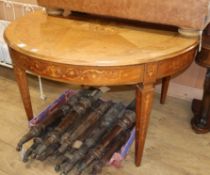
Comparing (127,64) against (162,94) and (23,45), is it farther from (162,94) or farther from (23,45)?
(162,94)

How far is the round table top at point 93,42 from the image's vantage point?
0.94 metres

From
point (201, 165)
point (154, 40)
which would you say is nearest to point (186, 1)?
point (154, 40)

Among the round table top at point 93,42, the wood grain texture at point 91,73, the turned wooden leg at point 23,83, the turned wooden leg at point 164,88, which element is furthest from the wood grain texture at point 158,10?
the turned wooden leg at point 164,88

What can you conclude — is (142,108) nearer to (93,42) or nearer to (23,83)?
(93,42)

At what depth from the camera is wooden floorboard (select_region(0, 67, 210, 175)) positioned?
133cm

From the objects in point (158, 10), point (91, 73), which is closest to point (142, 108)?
point (91, 73)

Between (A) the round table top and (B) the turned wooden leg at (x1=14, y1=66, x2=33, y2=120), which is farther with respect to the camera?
(B) the turned wooden leg at (x1=14, y1=66, x2=33, y2=120)

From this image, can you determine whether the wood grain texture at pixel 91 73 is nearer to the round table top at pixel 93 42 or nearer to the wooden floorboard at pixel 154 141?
the round table top at pixel 93 42

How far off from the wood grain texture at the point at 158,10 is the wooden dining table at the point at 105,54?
0.07 m

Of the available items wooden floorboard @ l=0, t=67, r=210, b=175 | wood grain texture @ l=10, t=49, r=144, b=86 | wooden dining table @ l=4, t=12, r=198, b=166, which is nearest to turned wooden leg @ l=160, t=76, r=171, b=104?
wooden floorboard @ l=0, t=67, r=210, b=175

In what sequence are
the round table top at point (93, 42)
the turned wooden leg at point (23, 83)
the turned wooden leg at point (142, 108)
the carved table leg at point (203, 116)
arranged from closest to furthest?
the round table top at point (93, 42) → the turned wooden leg at point (142, 108) → the turned wooden leg at point (23, 83) → the carved table leg at point (203, 116)

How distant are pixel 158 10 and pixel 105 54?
11.6 inches

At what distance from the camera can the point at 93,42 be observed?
1.05m

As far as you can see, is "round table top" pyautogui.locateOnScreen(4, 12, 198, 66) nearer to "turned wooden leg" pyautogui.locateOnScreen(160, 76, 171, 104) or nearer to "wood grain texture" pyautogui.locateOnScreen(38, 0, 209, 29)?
"wood grain texture" pyautogui.locateOnScreen(38, 0, 209, 29)
